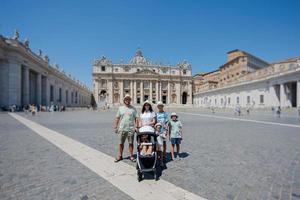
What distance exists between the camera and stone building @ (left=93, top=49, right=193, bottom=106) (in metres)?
80.4

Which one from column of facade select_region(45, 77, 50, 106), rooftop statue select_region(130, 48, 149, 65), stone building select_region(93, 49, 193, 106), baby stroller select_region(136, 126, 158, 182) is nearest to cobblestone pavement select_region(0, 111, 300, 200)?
baby stroller select_region(136, 126, 158, 182)

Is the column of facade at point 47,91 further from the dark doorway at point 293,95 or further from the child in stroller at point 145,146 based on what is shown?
the dark doorway at point 293,95

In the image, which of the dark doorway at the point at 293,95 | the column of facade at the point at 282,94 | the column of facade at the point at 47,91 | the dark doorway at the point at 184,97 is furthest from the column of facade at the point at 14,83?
the dark doorway at the point at 184,97

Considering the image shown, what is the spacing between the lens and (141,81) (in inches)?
3314

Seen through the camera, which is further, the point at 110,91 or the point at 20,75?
the point at 110,91

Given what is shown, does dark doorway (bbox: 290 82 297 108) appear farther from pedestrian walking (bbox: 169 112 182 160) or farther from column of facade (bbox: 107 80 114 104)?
column of facade (bbox: 107 80 114 104)

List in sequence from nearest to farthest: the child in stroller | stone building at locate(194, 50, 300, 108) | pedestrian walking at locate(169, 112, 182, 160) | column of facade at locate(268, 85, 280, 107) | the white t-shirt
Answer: the child in stroller, the white t-shirt, pedestrian walking at locate(169, 112, 182, 160), stone building at locate(194, 50, 300, 108), column of facade at locate(268, 85, 280, 107)

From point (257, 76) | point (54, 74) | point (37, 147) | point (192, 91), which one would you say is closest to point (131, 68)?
point (192, 91)

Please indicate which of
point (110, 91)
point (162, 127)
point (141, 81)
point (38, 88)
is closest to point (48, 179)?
point (162, 127)

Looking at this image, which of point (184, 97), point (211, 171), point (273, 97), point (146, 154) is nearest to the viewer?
point (146, 154)

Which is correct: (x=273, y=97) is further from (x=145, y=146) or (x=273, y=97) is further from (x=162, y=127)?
(x=145, y=146)

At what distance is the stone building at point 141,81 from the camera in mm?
80438

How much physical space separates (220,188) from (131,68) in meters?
83.1

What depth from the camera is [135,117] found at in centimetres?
511
